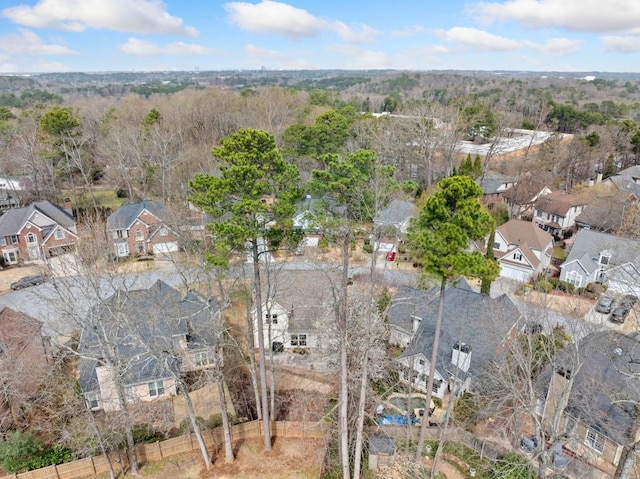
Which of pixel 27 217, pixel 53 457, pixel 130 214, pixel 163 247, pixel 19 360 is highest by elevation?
pixel 27 217

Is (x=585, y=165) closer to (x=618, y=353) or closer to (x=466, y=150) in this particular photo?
(x=466, y=150)

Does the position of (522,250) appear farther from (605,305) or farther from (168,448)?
(168,448)

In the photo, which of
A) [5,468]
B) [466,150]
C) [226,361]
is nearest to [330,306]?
[226,361]

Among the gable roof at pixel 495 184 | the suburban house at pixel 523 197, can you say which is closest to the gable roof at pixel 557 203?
the suburban house at pixel 523 197

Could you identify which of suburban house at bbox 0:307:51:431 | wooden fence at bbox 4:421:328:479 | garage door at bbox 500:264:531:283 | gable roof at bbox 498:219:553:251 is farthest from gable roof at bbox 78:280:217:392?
gable roof at bbox 498:219:553:251

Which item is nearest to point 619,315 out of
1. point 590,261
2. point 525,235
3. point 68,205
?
point 590,261

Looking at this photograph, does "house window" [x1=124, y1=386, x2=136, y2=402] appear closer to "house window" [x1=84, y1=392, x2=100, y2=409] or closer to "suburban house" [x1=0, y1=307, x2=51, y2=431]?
"house window" [x1=84, y1=392, x2=100, y2=409]

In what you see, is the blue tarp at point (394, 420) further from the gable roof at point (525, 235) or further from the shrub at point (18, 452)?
the gable roof at point (525, 235)
